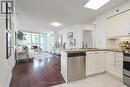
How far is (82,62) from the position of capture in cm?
307

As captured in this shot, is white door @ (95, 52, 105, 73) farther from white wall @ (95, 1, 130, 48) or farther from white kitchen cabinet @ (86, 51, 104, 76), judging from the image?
white wall @ (95, 1, 130, 48)

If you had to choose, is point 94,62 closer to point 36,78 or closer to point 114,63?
point 114,63

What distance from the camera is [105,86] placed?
2562 mm

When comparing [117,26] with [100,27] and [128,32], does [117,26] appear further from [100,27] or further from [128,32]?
[100,27]

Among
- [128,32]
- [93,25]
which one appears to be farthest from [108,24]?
[93,25]

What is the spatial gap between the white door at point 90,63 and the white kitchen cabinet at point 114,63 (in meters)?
0.61

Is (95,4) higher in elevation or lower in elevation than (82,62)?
higher

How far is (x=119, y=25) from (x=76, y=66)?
6.75 ft

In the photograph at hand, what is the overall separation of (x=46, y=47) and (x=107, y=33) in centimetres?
946

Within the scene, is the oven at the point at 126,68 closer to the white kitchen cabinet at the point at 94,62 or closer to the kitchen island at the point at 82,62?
the kitchen island at the point at 82,62

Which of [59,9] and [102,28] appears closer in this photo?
[59,9]

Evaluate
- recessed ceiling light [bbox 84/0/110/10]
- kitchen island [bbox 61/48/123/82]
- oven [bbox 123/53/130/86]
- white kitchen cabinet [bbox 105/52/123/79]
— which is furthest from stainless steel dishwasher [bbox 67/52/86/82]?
recessed ceiling light [bbox 84/0/110/10]

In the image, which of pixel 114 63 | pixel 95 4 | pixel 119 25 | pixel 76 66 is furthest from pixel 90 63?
pixel 95 4

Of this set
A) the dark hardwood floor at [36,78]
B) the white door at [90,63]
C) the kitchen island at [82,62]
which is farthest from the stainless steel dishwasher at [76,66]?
the dark hardwood floor at [36,78]
